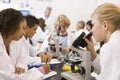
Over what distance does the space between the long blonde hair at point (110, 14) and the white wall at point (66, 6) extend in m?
3.26

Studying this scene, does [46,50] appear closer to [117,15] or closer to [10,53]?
[10,53]

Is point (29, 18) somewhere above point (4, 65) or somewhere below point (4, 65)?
above

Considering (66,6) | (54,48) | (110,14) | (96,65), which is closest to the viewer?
(110,14)

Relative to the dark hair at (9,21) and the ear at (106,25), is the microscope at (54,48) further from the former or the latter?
the ear at (106,25)

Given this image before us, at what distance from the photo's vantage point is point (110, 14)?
1.29m

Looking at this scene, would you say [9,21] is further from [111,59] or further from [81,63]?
[111,59]

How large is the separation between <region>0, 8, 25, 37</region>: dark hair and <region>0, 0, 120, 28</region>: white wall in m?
3.11

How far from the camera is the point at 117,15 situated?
130 centimetres

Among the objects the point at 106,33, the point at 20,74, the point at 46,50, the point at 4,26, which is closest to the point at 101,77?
the point at 106,33

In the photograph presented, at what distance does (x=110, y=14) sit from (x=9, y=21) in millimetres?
782

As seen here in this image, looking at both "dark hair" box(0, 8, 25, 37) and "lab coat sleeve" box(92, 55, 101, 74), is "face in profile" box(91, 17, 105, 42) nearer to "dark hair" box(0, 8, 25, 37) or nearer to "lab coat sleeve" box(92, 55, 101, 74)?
"lab coat sleeve" box(92, 55, 101, 74)

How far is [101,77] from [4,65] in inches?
28.9

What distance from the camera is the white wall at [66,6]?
192 inches

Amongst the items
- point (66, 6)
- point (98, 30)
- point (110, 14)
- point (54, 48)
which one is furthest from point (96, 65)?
point (66, 6)
